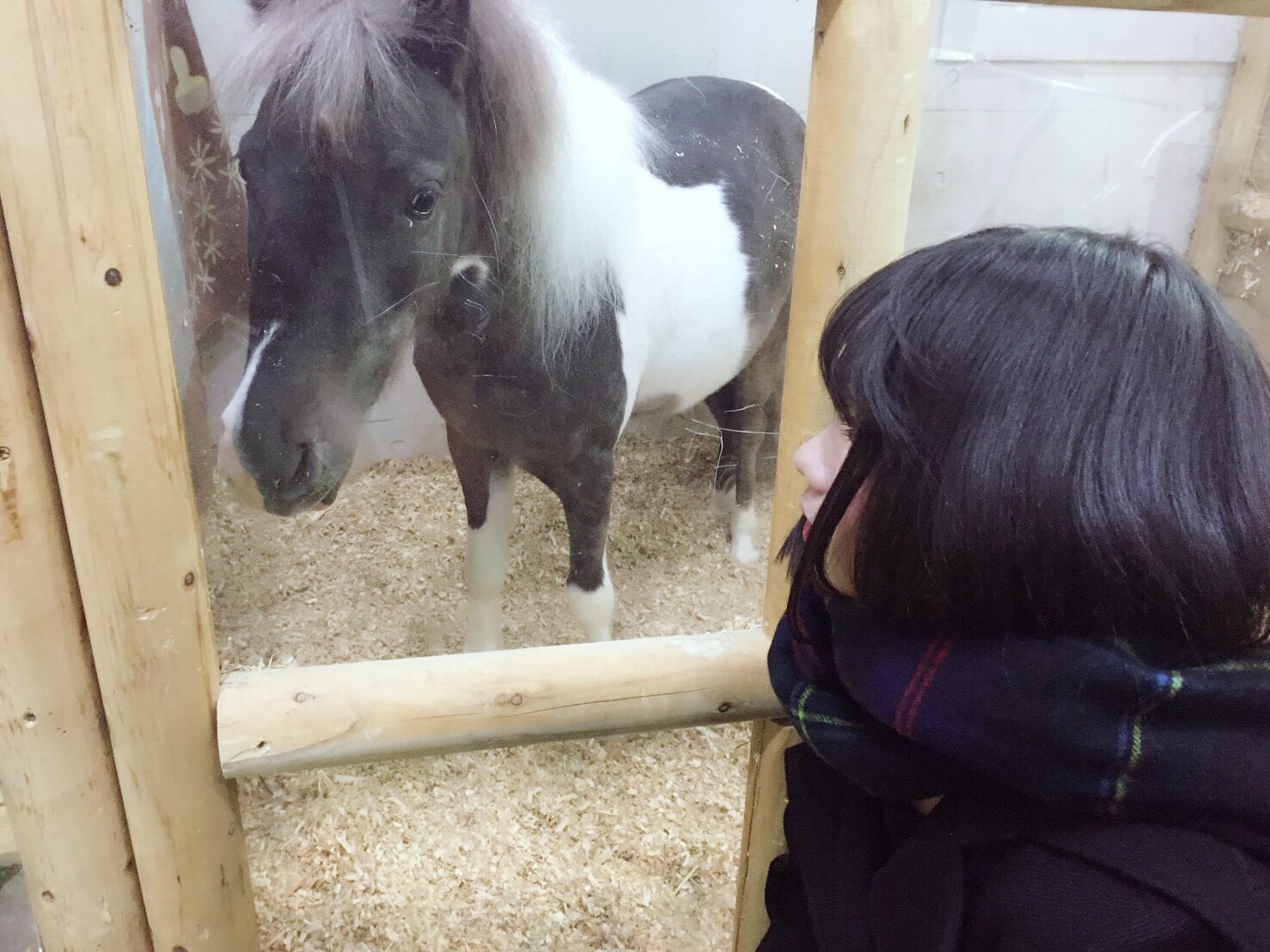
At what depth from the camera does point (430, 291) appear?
27.3 inches

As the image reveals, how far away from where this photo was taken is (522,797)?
1075 mm

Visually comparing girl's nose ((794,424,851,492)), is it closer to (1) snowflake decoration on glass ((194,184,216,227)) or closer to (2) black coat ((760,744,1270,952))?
(2) black coat ((760,744,1270,952))

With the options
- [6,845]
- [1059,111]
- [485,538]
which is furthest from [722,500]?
[6,845]

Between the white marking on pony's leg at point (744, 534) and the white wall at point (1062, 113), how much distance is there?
1.41ft

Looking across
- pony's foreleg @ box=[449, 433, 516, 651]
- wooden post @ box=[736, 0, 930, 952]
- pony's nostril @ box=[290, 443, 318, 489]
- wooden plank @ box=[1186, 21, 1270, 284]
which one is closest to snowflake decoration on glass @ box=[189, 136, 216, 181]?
pony's nostril @ box=[290, 443, 318, 489]

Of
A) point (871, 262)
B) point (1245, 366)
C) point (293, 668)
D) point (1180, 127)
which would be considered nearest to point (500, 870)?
point (293, 668)

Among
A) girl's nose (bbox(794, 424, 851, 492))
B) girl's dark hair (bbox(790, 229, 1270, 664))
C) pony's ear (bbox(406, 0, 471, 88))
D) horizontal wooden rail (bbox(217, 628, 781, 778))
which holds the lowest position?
horizontal wooden rail (bbox(217, 628, 781, 778))

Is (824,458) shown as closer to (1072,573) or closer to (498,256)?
(1072,573)

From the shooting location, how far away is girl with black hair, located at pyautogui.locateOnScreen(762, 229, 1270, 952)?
0.41m

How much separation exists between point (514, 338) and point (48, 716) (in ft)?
1.55

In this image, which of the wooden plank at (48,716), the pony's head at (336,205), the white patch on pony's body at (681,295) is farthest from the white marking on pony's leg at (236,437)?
the white patch on pony's body at (681,295)

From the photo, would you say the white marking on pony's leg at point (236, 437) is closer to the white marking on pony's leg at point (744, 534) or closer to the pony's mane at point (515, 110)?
the pony's mane at point (515, 110)

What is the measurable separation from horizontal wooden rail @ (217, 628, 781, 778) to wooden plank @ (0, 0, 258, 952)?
1.9 inches

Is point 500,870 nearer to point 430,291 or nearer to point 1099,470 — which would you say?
point 430,291
